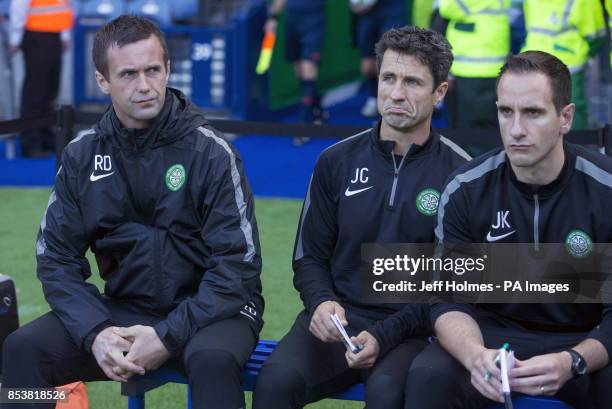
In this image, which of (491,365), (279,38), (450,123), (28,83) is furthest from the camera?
(279,38)

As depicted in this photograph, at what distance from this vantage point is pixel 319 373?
439cm

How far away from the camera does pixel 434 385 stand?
4043 mm

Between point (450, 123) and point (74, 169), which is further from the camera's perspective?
point (450, 123)

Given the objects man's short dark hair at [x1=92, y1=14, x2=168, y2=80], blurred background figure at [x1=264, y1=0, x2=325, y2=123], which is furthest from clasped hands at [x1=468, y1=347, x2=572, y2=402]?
blurred background figure at [x1=264, y1=0, x2=325, y2=123]

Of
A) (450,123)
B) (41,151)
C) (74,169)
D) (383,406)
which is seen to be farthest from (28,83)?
(383,406)

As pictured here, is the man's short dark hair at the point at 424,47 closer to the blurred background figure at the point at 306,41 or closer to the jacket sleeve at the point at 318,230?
the jacket sleeve at the point at 318,230

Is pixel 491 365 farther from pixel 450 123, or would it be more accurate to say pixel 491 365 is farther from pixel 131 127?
pixel 450 123

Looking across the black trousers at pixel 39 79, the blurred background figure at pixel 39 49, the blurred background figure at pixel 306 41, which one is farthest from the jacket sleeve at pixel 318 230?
the black trousers at pixel 39 79

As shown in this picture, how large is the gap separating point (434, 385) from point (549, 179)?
32.4 inches

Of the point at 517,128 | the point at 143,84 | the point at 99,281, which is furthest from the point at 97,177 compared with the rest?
the point at 99,281

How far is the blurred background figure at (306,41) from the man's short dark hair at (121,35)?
710 cm

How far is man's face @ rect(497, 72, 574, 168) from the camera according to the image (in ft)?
13.7

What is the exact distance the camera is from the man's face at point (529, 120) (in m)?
4.18

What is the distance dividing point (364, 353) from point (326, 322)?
0.20m
